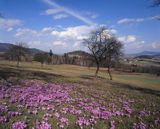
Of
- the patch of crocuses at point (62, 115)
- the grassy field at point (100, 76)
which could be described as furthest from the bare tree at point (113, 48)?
the patch of crocuses at point (62, 115)

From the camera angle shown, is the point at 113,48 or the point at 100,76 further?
the point at 100,76

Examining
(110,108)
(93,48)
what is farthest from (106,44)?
(110,108)

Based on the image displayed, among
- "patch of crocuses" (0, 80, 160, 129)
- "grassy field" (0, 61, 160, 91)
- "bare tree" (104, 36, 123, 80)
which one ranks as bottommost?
"grassy field" (0, 61, 160, 91)

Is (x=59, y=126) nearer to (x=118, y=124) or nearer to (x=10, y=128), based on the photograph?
(x=10, y=128)

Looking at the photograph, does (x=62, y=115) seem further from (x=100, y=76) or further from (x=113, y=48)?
(x=100, y=76)

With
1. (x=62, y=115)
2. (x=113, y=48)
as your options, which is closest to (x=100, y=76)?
(x=113, y=48)

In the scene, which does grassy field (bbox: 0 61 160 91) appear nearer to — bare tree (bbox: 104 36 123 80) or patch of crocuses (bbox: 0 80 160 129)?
bare tree (bbox: 104 36 123 80)

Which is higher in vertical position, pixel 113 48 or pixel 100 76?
pixel 113 48

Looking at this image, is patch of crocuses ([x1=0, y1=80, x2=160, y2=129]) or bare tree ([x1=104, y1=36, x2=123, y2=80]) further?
bare tree ([x1=104, y1=36, x2=123, y2=80])

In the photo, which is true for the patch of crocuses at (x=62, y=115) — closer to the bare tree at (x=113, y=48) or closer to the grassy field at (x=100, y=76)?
the grassy field at (x=100, y=76)

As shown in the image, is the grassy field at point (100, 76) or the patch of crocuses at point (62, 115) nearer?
the patch of crocuses at point (62, 115)

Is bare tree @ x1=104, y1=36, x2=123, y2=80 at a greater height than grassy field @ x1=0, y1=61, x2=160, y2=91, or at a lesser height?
greater

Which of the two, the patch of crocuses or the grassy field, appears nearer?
the patch of crocuses

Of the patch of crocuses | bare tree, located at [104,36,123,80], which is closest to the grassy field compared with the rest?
bare tree, located at [104,36,123,80]
